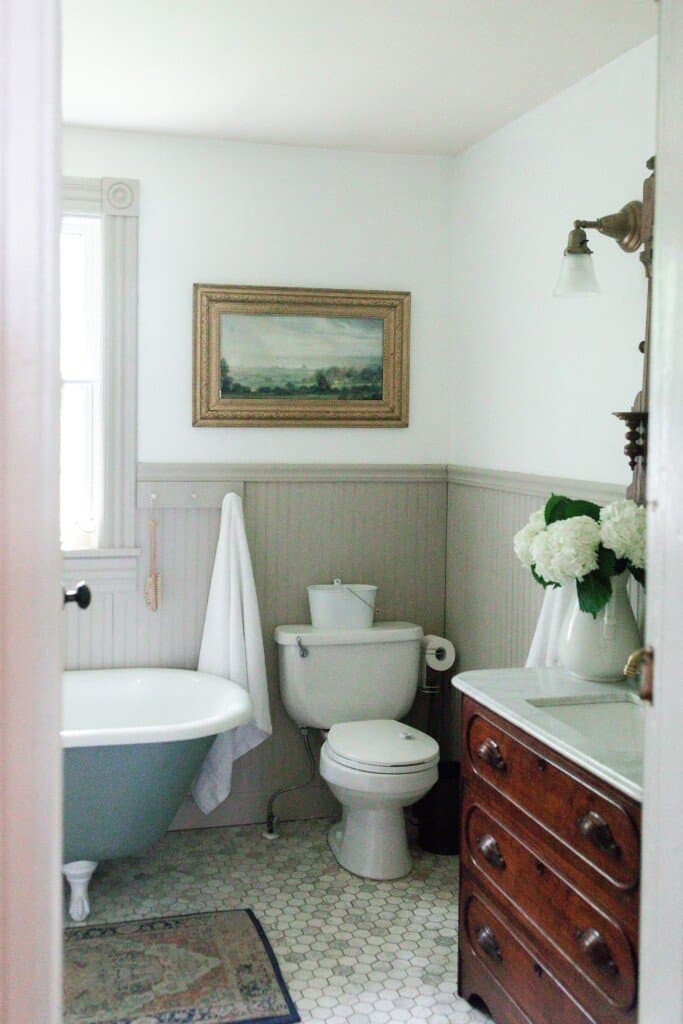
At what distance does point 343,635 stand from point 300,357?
1.06 m

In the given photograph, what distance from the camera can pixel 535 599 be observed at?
11.8ft

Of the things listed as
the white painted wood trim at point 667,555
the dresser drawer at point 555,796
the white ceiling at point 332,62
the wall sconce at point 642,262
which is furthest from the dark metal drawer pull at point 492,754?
the white ceiling at point 332,62

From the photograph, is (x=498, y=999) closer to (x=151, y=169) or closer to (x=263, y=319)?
(x=263, y=319)

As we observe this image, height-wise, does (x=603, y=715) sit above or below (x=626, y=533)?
below

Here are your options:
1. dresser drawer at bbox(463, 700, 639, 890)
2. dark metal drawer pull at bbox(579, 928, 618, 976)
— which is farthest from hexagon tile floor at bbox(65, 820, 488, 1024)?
dark metal drawer pull at bbox(579, 928, 618, 976)

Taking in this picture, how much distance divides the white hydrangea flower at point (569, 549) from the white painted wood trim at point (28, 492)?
163cm

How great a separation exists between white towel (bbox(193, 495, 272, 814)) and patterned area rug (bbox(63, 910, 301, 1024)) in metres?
0.67

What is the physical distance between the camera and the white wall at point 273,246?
4.04 metres

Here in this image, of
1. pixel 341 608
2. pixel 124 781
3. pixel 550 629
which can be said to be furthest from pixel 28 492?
pixel 341 608

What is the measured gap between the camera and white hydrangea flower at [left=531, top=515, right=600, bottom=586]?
263 centimetres

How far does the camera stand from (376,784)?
3.58 m

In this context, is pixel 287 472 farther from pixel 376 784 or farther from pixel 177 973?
pixel 177 973

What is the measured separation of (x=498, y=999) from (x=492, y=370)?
211 centimetres

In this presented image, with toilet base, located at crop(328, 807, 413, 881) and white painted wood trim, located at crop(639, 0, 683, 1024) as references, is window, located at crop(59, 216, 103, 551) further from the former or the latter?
white painted wood trim, located at crop(639, 0, 683, 1024)
